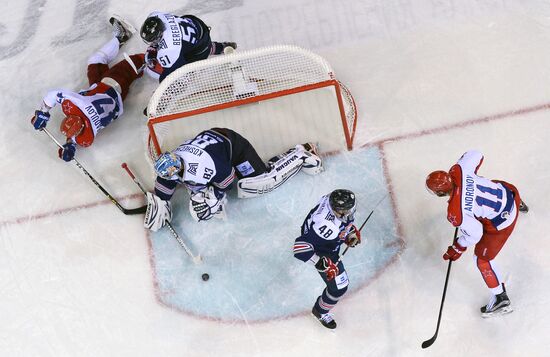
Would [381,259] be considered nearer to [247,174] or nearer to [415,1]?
[247,174]

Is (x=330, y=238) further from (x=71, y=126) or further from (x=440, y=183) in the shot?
(x=71, y=126)

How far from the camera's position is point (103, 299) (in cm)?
472

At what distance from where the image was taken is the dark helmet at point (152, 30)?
178 inches

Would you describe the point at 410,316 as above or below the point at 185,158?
below

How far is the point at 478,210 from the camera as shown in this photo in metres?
4.00

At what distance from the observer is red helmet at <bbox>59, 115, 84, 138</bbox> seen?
4.80m

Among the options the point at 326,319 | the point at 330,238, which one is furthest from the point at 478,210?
the point at 326,319

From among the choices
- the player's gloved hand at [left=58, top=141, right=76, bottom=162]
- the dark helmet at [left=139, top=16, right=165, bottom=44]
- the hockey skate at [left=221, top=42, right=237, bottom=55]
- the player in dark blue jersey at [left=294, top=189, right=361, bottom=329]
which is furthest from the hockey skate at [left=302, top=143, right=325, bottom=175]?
the player's gloved hand at [left=58, top=141, right=76, bottom=162]

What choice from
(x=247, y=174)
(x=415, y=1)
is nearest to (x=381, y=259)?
(x=247, y=174)

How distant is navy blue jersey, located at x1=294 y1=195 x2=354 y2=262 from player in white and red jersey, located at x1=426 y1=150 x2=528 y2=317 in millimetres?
563

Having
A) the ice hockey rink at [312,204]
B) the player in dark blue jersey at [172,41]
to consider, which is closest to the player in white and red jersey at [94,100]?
the ice hockey rink at [312,204]

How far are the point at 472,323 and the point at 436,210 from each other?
0.76 metres

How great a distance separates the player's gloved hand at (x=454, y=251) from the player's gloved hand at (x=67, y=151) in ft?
8.47

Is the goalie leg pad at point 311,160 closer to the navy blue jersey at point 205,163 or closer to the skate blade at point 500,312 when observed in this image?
the navy blue jersey at point 205,163
